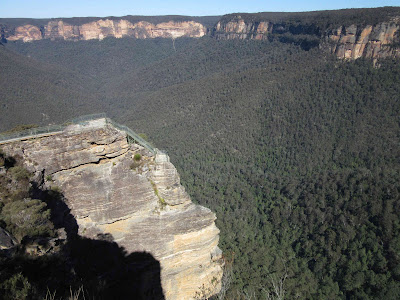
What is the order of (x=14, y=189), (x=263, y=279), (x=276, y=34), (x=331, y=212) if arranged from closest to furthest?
(x=14, y=189)
(x=263, y=279)
(x=331, y=212)
(x=276, y=34)

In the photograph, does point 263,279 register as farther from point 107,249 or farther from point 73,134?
point 73,134

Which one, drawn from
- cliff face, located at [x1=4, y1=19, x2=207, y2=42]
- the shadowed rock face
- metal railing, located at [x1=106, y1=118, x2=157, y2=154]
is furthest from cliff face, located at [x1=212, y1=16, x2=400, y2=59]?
cliff face, located at [x1=4, y1=19, x2=207, y2=42]

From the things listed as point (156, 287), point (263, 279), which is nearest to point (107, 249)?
point (156, 287)

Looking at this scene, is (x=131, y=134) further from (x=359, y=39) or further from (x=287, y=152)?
(x=359, y=39)

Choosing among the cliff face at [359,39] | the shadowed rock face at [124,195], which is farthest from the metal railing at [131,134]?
the cliff face at [359,39]

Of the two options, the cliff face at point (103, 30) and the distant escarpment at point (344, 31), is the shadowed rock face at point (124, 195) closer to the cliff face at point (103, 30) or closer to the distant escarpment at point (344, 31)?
the distant escarpment at point (344, 31)

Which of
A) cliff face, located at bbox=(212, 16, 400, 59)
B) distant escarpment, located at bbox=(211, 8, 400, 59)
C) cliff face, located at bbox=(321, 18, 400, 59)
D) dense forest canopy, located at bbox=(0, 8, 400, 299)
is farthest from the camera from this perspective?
distant escarpment, located at bbox=(211, 8, 400, 59)

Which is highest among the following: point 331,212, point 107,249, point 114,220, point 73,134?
point 73,134

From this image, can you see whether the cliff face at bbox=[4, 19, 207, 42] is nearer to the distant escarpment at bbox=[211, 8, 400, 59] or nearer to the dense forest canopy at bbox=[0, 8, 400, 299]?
the dense forest canopy at bbox=[0, 8, 400, 299]
